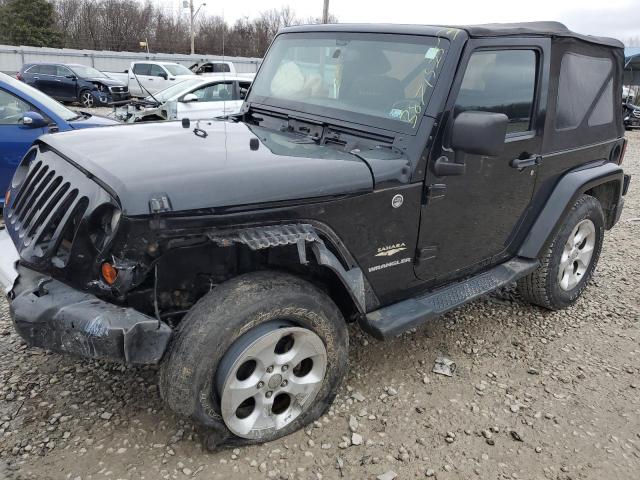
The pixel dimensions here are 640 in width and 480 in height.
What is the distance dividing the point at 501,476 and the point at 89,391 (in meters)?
2.23

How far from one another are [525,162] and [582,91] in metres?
0.95

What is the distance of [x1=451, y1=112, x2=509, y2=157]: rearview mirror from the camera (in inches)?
99.7

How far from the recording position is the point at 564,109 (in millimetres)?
3598

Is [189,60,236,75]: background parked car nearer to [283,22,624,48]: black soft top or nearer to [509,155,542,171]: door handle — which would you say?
[283,22,624,48]: black soft top

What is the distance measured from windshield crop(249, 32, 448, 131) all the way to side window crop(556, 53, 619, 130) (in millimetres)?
1233

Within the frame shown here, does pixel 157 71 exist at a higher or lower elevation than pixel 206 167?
higher

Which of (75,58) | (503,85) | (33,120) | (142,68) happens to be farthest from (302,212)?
(75,58)

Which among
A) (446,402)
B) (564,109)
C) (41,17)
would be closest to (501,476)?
(446,402)

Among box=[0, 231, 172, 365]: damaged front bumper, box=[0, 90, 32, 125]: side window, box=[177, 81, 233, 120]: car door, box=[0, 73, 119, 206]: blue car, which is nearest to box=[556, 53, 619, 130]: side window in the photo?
box=[0, 231, 172, 365]: damaged front bumper

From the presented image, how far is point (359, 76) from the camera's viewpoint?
10.1 feet

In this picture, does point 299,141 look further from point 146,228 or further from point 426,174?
point 146,228

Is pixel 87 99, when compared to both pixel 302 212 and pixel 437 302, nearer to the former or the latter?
pixel 437 302

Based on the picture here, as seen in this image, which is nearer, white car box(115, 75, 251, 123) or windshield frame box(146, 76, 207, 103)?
white car box(115, 75, 251, 123)

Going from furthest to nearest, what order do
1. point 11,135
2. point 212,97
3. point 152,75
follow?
point 152,75 → point 212,97 → point 11,135
